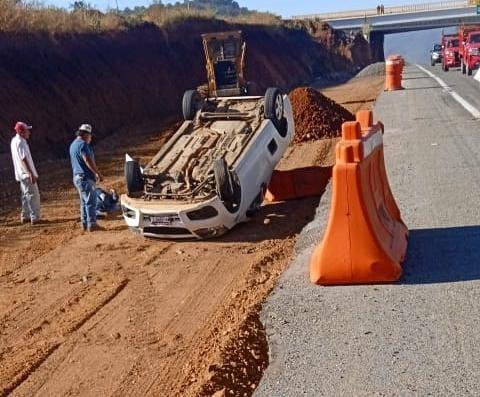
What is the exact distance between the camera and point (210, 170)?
10.5 meters

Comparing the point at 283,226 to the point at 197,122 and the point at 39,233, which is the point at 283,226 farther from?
the point at 39,233

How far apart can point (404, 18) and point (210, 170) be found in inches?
2965

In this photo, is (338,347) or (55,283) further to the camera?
Answer: (55,283)

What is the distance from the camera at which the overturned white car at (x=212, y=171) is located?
9961 millimetres

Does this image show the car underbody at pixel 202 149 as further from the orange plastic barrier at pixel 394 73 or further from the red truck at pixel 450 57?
the red truck at pixel 450 57

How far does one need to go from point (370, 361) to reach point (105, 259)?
5327 mm

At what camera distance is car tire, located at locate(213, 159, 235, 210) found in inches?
388

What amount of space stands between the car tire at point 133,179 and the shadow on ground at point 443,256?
432 centimetres

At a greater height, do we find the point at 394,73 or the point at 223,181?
the point at 223,181

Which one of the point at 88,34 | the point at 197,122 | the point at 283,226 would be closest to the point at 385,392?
the point at 283,226

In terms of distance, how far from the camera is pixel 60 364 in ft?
21.0

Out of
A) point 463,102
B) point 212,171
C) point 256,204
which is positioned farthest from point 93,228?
point 463,102

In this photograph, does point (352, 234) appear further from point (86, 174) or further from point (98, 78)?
point (98, 78)

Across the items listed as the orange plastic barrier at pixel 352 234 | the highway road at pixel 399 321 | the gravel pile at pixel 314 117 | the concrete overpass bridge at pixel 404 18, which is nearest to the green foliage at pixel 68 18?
the gravel pile at pixel 314 117
